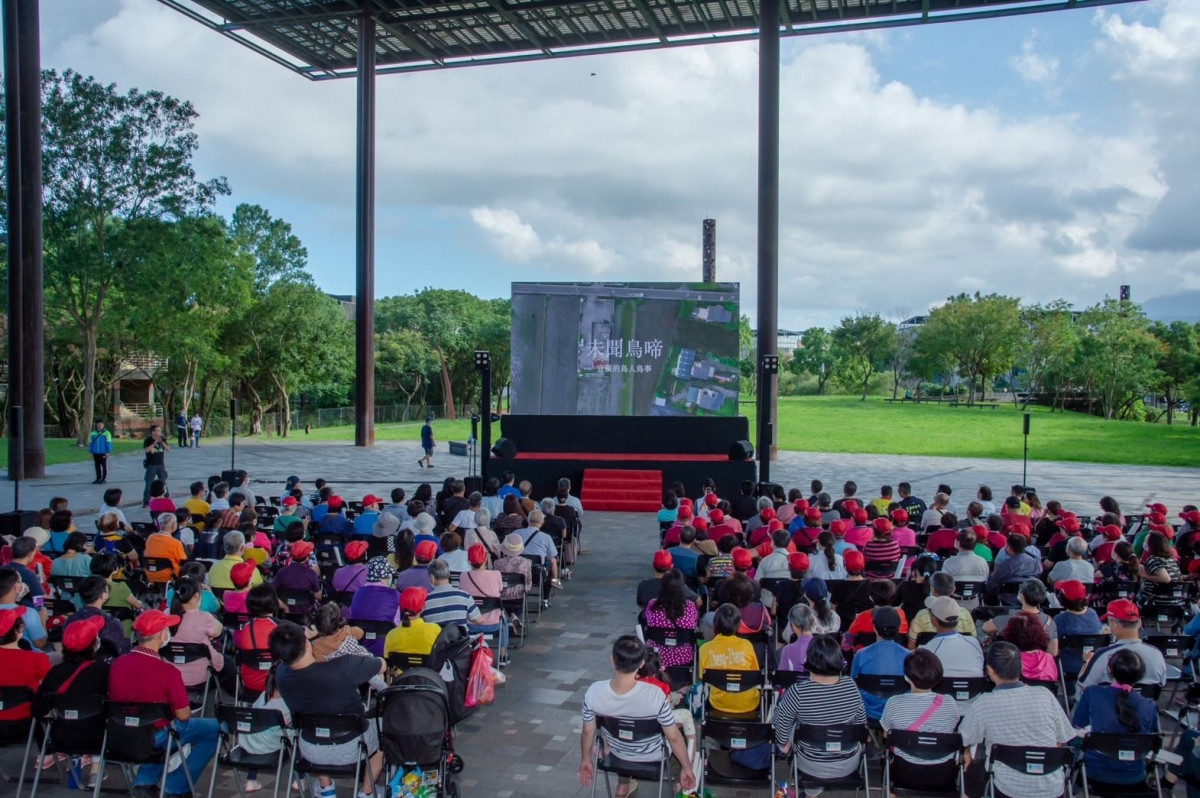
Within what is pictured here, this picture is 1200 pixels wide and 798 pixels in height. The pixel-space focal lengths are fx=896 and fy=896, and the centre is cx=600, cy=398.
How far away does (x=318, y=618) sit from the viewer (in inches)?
225

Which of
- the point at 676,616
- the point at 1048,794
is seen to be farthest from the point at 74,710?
the point at 1048,794

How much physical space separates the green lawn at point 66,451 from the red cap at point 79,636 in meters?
26.5

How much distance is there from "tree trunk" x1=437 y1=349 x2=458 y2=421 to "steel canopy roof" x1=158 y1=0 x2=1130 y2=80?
2517 centimetres

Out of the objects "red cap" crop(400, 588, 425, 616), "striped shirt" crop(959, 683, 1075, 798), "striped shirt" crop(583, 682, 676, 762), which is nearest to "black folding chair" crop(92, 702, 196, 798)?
"red cap" crop(400, 588, 425, 616)

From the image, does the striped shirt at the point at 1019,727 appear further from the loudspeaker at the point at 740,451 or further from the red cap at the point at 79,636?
the loudspeaker at the point at 740,451

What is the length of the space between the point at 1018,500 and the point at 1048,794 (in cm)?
808

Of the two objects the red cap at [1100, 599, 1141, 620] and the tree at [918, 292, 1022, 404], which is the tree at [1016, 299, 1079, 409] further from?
the red cap at [1100, 599, 1141, 620]

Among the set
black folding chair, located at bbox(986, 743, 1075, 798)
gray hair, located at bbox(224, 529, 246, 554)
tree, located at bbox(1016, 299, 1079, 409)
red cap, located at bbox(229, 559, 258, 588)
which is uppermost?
tree, located at bbox(1016, 299, 1079, 409)

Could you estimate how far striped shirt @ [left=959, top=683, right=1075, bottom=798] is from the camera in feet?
15.6

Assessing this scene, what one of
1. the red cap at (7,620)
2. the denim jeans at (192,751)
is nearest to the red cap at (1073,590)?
the denim jeans at (192,751)

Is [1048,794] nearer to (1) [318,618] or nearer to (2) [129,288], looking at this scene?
(1) [318,618]

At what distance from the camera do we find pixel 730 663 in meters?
5.73

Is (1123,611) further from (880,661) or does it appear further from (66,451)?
(66,451)

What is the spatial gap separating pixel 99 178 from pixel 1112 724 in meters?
31.0
